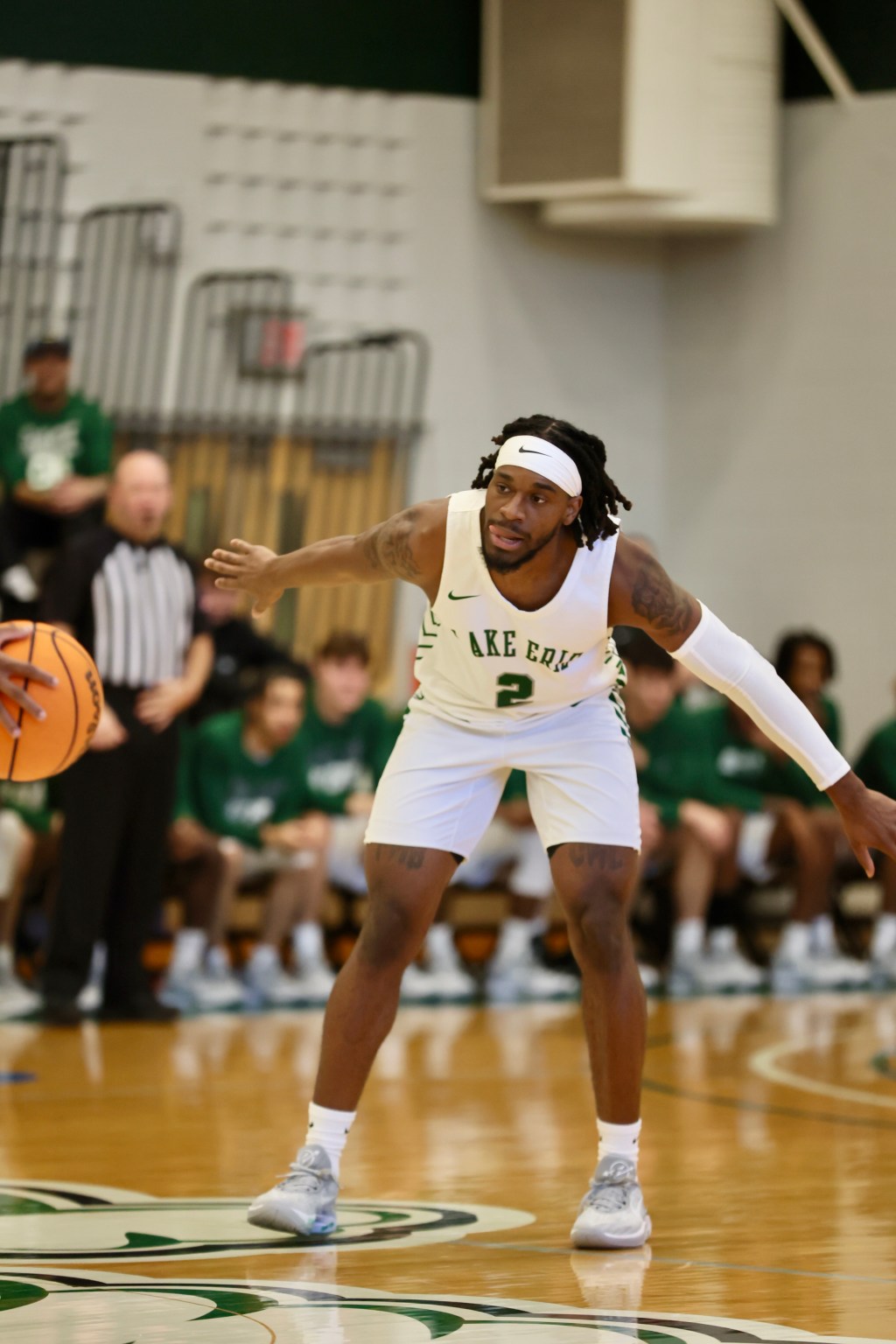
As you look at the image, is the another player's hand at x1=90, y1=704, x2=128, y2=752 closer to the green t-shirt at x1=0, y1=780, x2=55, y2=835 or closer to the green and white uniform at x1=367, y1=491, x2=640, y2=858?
the green t-shirt at x1=0, y1=780, x2=55, y2=835

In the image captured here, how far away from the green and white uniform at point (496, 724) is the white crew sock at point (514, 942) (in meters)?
4.79

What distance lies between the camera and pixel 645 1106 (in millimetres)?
5918

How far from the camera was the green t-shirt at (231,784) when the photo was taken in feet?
28.1

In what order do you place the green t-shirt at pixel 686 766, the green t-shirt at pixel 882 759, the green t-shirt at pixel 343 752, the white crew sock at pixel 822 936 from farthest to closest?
the green t-shirt at pixel 882 759, the white crew sock at pixel 822 936, the green t-shirt at pixel 686 766, the green t-shirt at pixel 343 752

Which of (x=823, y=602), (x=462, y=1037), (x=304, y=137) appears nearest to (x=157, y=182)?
(x=304, y=137)

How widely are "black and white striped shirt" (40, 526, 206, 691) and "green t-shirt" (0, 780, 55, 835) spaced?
95cm

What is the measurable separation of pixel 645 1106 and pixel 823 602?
665 cm

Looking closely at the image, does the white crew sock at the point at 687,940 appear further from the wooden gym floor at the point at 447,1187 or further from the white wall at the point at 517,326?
the white wall at the point at 517,326

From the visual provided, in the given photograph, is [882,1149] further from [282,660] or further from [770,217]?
[770,217]

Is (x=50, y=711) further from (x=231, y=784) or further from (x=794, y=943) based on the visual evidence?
(x=794, y=943)

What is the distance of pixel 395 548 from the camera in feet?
13.6

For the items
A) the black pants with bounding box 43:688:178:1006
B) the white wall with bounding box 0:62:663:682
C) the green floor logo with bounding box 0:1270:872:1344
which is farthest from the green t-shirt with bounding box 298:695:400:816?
the green floor logo with bounding box 0:1270:872:1344

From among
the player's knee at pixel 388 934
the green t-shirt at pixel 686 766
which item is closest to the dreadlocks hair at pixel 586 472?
the player's knee at pixel 388 934

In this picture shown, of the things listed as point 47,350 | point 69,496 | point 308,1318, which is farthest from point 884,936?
point 308,1318
